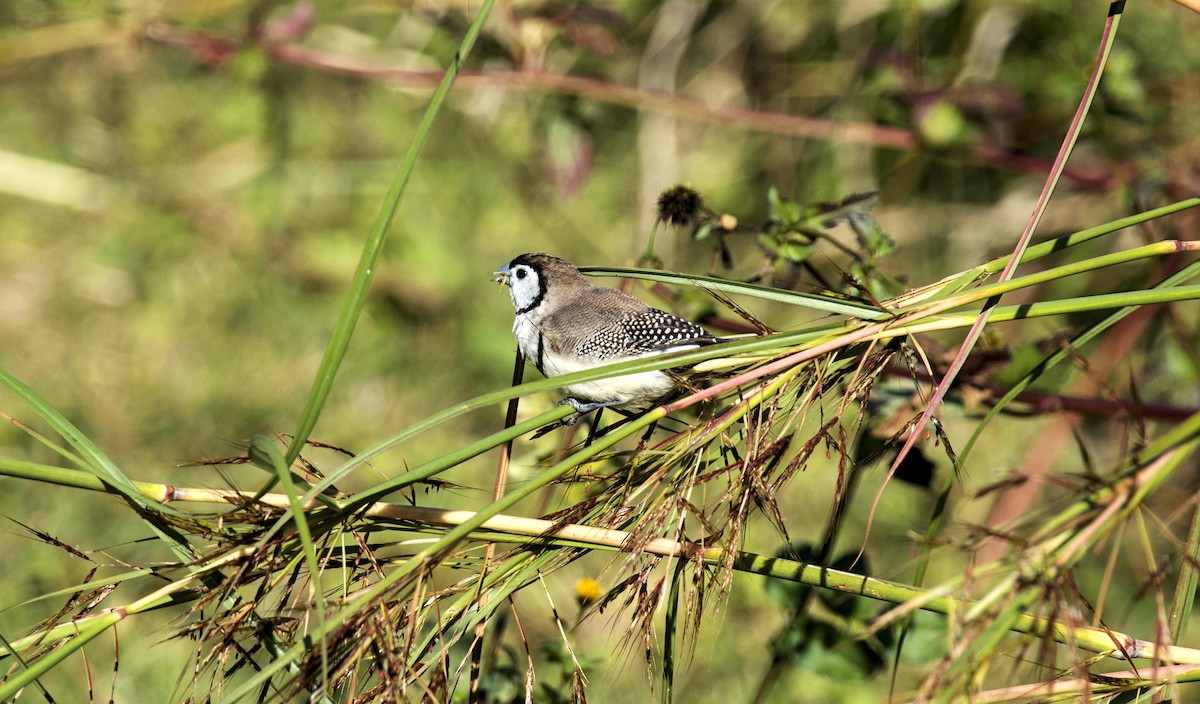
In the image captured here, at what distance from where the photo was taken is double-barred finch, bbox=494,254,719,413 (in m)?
2.43

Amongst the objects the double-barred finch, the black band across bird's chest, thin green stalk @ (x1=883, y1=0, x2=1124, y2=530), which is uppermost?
thin green stalk @ (x1=883, y1=0, x2=1124, y2=530)

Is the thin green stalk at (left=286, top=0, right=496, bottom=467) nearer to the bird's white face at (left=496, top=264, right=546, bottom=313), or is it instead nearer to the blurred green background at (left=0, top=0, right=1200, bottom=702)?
the bird's white face at (left=496, top=264, right=546, bottom=313)

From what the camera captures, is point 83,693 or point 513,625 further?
point 513,625

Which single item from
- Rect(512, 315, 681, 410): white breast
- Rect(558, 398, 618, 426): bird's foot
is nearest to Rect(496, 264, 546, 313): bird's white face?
Rect(512, 315, 681, 410): white breast

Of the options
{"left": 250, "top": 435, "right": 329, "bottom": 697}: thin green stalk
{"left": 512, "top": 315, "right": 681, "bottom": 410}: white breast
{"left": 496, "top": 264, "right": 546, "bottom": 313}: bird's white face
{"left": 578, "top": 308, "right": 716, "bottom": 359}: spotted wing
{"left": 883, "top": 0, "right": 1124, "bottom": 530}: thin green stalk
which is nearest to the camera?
{"left": 250, "top": 435, "right": 329, "bottom": 697}: thin green stalk

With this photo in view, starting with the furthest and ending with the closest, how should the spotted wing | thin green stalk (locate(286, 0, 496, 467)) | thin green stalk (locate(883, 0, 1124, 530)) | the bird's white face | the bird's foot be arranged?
the bird's white face < the spotted wing < the bird's foot < thin green stalk (locate(883, 0, 1124, 530)) < thin green stalk (locate(286, 0, 496, 467))

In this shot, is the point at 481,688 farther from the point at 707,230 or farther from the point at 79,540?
the point at 79,540

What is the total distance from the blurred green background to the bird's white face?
4.13 feet

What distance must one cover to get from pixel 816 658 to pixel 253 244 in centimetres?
378

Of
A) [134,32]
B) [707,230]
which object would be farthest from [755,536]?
[134,32]

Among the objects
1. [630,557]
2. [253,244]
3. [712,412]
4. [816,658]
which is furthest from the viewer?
[253,244]

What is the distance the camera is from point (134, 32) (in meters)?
4.21

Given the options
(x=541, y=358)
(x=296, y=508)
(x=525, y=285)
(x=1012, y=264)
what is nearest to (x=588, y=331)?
(x=541, y=358)

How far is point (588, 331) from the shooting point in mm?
2762
